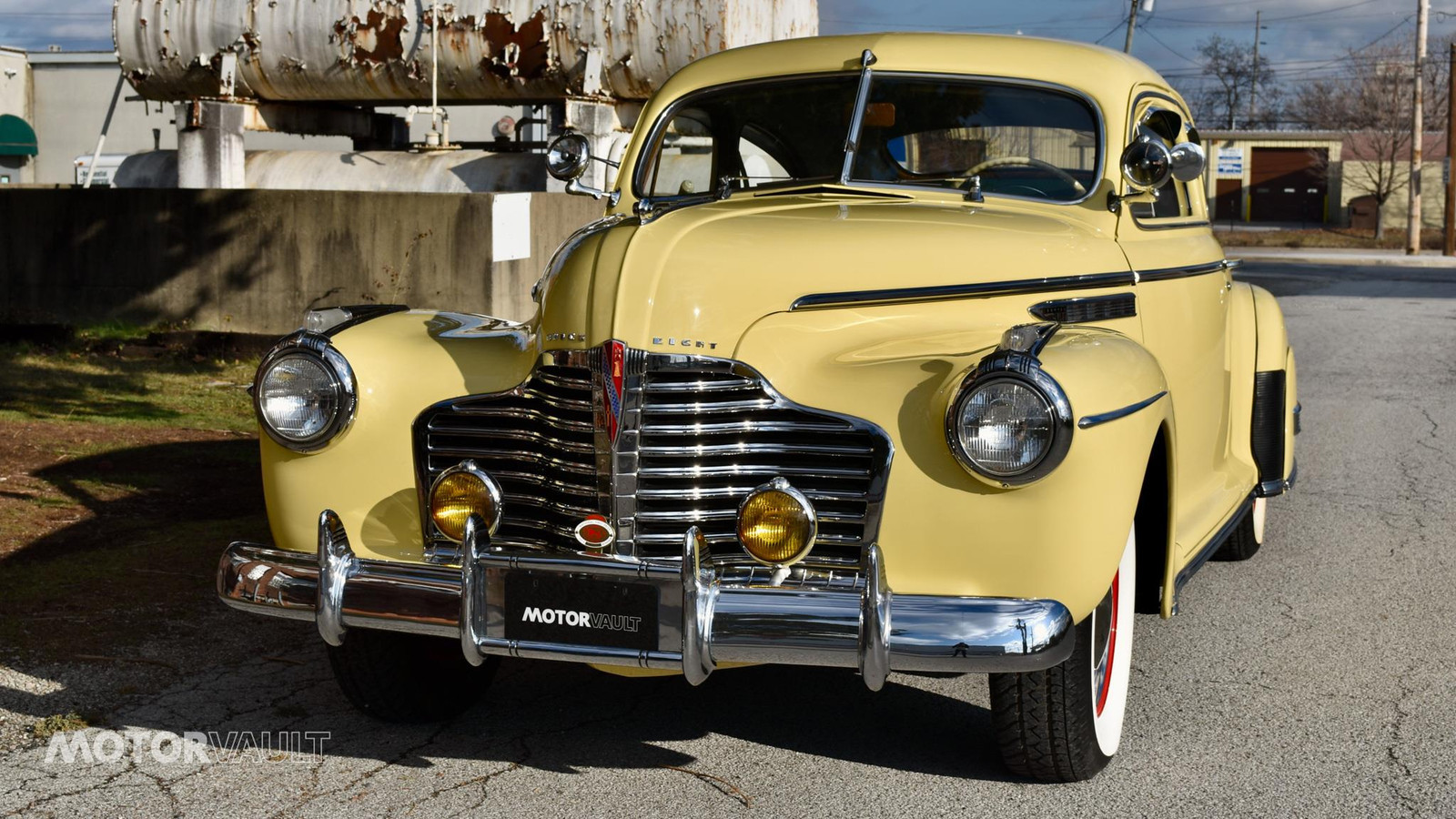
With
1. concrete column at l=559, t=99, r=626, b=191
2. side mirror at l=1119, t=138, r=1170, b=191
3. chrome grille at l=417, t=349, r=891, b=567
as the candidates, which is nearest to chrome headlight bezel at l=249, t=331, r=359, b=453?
chrome grille at l=417, t=349, r=891, b=567

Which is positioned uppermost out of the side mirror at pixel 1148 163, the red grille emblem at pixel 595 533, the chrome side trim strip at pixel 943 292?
the side mirror at pixel 1148 163

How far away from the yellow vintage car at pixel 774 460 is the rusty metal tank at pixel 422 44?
25.8 ft

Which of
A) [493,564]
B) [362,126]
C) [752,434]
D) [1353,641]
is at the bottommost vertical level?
[1353,641]

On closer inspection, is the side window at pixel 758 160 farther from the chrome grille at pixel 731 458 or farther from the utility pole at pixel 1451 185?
the utility pole at pixel 1451 185

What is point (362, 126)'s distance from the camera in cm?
1477

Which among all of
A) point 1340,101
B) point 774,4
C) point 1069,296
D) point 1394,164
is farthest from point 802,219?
point 1340,101

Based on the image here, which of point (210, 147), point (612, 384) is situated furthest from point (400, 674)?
point (210, 147)

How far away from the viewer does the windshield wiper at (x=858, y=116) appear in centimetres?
449

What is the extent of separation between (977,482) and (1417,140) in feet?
111

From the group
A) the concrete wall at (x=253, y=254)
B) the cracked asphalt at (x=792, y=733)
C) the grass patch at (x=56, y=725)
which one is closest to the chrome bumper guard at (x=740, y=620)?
the cracked asphalt at (x=792, y=733)

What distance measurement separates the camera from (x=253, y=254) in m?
11.2

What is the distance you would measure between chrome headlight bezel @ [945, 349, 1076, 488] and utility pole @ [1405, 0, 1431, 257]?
33431 millimetres

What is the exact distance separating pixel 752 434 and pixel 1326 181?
53029 mm

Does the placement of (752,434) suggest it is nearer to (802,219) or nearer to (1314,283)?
(802,219)
